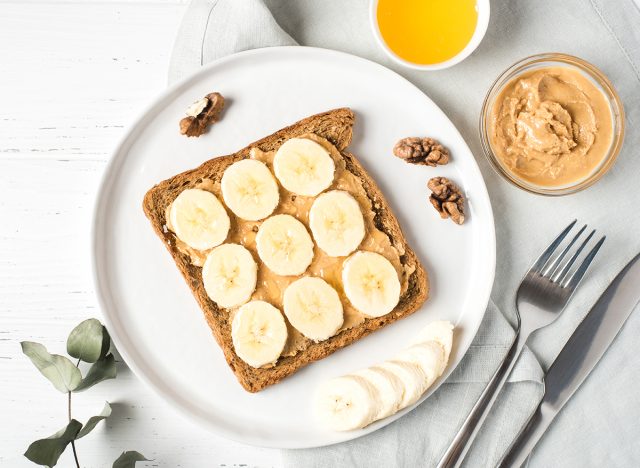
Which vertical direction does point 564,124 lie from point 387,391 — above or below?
above

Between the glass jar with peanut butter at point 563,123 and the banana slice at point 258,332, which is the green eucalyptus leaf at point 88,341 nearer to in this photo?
the banana slice at point 258,332

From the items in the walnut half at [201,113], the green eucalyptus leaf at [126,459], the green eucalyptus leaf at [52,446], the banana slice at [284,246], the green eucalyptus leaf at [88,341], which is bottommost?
the green eucalyptus leaf at [52,446]

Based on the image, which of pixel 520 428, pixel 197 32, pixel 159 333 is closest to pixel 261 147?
pixel 197 32

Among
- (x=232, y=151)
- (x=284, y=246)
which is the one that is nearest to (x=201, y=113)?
(x=232, y=151)

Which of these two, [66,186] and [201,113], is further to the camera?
[66,186]

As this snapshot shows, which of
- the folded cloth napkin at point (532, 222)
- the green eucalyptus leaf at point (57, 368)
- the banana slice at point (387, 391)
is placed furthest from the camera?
the folded cloth napkin at point (532, 222)

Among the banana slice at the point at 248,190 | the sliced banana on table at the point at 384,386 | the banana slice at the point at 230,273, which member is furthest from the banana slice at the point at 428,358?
the banana slice at the point at 248,190

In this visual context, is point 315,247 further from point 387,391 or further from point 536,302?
point 536,302
